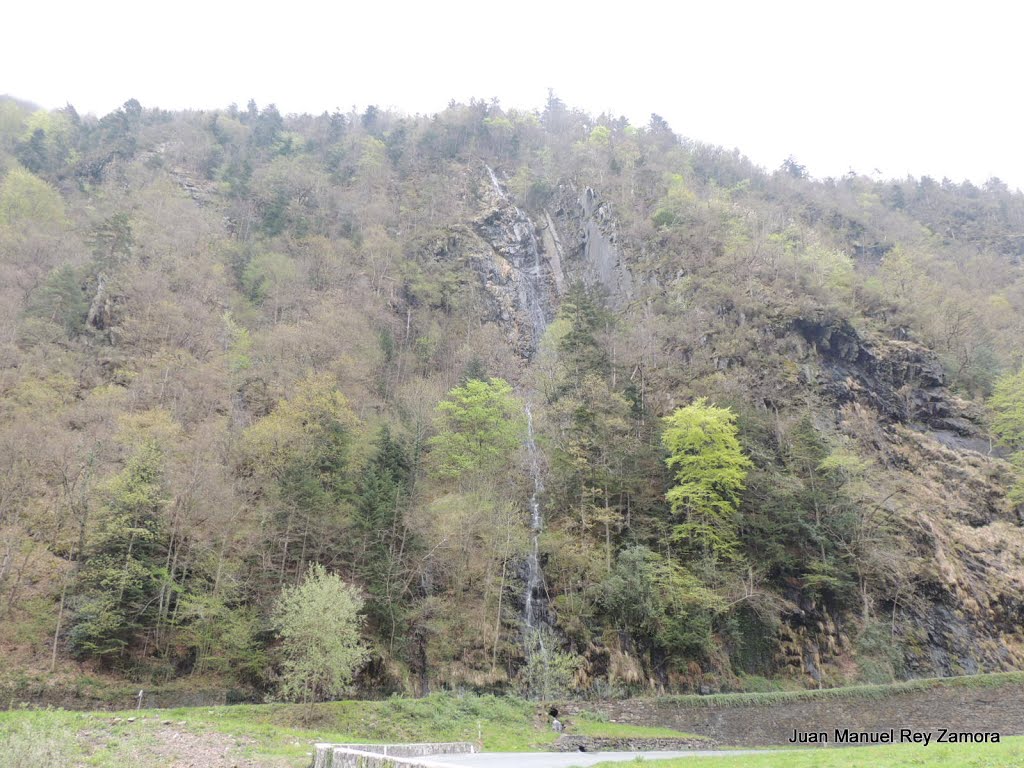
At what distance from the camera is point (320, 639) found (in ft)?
75.4

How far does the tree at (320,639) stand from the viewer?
22.6m

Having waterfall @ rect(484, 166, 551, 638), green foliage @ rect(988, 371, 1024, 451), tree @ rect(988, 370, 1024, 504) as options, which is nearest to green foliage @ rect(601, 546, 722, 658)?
waterfall @ rect(484, 166, 551, 638)

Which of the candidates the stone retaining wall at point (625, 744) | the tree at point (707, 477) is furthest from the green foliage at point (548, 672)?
the tree at point (707, 477)

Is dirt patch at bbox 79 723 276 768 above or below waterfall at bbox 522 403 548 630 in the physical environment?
below

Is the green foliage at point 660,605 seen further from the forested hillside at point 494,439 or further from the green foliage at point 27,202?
the green foliage at point 27,202

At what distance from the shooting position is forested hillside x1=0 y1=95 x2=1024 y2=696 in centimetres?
2794

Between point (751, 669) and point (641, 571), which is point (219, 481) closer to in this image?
point (641, 571)

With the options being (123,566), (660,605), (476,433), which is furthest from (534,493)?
(123,566)

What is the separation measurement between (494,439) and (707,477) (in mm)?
13300

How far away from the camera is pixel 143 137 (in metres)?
81.6

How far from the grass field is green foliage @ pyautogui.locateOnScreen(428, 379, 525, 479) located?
14.2 meters

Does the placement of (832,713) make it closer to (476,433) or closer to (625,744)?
(625,744)

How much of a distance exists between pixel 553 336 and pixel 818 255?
2821 centimetres

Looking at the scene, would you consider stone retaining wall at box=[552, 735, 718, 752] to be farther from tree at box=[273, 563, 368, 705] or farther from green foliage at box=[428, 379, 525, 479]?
green foliage at box=[428, 379, 525, 479]
